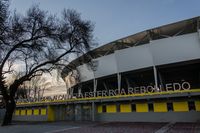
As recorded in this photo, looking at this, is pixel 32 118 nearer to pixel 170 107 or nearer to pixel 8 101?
pixel 8 101

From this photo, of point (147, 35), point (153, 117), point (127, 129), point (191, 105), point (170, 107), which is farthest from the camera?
point (147, 35)

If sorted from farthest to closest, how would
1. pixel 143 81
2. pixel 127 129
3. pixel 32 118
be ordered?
pixel 32 118, pixel 143 81, pixel 127 129

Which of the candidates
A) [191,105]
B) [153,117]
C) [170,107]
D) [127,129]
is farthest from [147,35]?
[127,129]

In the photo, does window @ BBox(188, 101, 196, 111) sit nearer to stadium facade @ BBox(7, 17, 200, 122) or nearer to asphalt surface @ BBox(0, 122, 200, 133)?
stadium facade @ BBox(7, 17, 200, 122)

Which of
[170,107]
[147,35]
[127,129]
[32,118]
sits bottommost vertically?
[32,118]

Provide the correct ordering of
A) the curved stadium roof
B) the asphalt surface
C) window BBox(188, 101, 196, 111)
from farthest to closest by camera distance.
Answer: the curved stadium roof < window BBox(188, 101, 196, 111) < the asphalt surface

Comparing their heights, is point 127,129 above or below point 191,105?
below

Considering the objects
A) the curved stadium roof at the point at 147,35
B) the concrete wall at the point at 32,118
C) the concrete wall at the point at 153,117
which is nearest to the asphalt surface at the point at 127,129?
the concrete wall at the point at 153,117

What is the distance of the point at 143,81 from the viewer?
37.2 metres

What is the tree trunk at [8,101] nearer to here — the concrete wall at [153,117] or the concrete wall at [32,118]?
the concrete wall at [32,118]

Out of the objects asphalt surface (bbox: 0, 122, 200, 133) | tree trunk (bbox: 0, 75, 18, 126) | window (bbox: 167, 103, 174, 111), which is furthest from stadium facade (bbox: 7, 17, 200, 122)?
tree trunk (bbox: 0, 75, 18, 126)

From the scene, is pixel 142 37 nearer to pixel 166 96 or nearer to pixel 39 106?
pixel 166 96

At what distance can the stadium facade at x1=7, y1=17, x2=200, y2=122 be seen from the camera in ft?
74.9

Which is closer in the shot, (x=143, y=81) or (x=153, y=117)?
(x=153, y=117)
